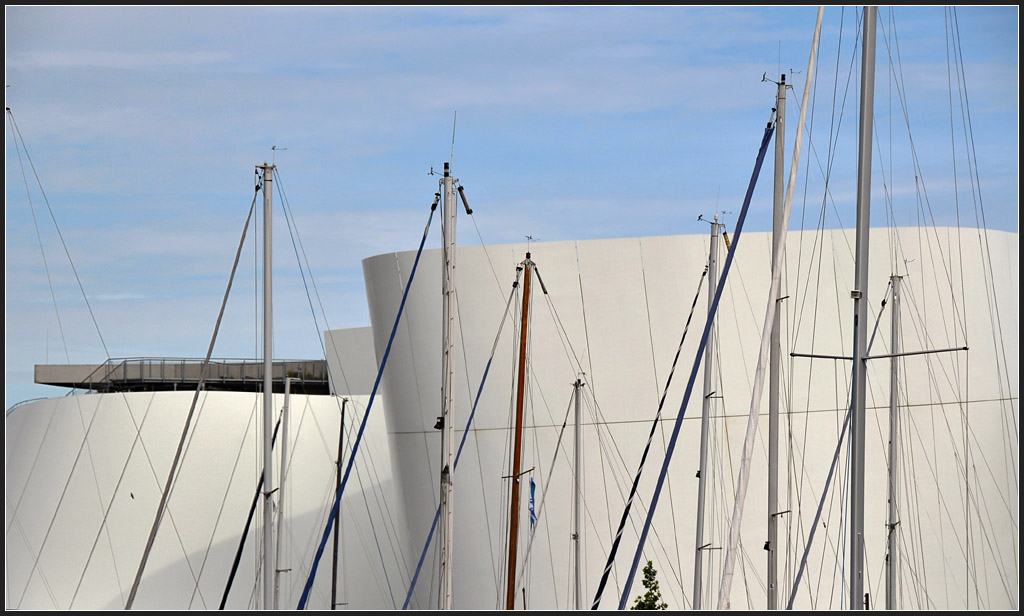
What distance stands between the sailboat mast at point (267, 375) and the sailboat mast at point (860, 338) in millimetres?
6541

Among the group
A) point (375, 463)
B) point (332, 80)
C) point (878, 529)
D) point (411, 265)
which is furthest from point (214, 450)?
point (878, 529)

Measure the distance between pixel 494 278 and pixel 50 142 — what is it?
7792 millimetres

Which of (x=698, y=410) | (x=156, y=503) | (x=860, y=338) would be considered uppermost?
(x=860, y=338)

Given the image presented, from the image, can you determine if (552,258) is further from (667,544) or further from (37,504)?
(37,504)

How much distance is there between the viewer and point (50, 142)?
16531mm

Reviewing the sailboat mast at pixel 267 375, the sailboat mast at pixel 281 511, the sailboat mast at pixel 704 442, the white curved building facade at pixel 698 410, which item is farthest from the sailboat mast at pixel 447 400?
the white curved building facade at pixel 698 410

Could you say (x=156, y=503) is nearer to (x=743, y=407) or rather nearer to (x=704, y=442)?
(x=743, y=407)

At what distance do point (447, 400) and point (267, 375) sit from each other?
221 centimetres

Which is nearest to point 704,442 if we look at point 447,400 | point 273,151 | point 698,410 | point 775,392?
point 775,392

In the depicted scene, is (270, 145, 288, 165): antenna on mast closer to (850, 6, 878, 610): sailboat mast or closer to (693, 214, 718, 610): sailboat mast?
(693, 214, 718, 610): sailboat mast

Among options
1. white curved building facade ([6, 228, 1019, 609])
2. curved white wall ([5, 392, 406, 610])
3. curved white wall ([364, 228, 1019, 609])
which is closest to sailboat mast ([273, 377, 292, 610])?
white curved building facade ([6, 228, 1019, 609])

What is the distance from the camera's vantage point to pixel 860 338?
7770mm

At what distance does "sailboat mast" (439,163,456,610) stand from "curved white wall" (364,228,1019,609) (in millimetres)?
6392

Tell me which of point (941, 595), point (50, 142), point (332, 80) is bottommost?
point (941, 595)
